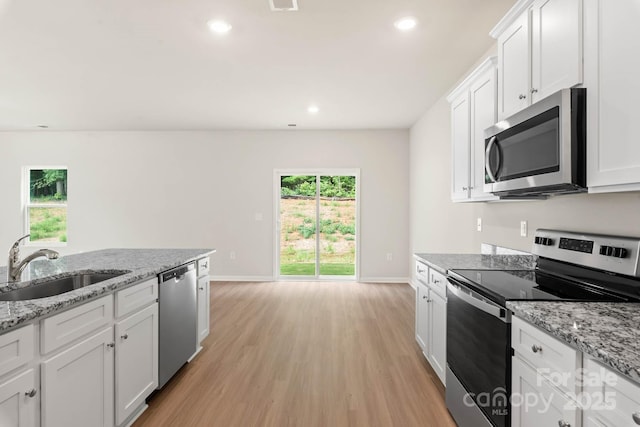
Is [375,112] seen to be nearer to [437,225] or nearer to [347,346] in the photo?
[437,225]

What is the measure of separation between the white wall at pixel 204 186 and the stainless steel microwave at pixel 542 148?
3.76m

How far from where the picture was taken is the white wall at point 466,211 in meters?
1.72

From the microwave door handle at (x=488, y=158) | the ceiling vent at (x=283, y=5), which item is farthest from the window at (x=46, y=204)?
the microwave door handle at (x=488, y=158)

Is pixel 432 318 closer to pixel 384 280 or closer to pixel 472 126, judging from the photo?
pixel 472 126

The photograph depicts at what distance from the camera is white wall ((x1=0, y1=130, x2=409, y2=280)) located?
5.90m

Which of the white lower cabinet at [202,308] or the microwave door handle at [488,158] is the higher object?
the microwave door handle at [488,158]

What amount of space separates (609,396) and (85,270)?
256cm

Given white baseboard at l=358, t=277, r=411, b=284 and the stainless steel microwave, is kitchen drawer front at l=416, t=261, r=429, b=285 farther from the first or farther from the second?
white baseboard at l=358, t=277, r=411, b=284

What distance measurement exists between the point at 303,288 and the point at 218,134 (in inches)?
123

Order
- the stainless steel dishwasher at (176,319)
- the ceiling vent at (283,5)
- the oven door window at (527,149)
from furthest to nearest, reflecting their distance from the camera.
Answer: the stainless steel dishwasher at (176,319) → the ceiling vent at (283,5) → the oven door window at (527,149)

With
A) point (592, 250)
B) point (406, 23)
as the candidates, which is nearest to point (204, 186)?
point (406, 23)

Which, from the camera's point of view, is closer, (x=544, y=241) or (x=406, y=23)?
(x=544, y=241)

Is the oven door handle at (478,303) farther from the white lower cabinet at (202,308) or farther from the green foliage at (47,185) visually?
the green foliage at (47,185)

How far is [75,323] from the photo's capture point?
59.9 inches
